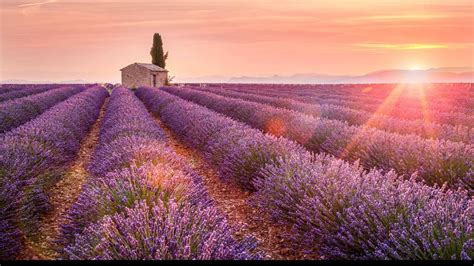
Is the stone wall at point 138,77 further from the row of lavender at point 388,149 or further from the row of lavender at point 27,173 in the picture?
the row of lavender at point 388,149

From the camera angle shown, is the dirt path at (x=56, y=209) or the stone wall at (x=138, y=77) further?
the stone wall at (x=138, y=77)

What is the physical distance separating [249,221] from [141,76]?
132ft

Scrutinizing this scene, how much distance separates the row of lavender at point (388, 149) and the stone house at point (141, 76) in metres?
34.9

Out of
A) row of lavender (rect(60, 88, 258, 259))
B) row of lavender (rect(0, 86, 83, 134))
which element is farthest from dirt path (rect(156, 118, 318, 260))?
row of lavender (rect(0, 86, 83, 134))

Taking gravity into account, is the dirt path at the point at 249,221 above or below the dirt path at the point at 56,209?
below

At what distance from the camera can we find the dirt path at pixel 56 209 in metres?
3.67

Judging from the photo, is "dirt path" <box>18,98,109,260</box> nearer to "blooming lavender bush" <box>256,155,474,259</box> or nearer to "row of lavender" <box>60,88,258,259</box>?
"row of lavender" <box>60,88,258,259</box>

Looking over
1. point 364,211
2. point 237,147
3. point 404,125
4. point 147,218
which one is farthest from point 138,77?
point 147,218

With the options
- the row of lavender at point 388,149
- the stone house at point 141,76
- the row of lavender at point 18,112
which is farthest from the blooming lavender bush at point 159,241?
the stone house at point 141,76

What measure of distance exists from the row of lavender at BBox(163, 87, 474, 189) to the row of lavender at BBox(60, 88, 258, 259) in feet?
7.05

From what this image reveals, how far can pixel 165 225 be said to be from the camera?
2.54 metres

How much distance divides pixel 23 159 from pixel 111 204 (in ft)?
7.30

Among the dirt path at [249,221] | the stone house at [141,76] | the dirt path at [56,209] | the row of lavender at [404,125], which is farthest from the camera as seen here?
the stone house at [141,76]

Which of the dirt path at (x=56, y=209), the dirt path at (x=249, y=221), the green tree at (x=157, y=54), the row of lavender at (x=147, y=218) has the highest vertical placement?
the green tree at (x=157, y=54)
